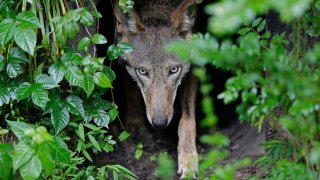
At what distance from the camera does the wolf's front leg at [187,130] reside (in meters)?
5.59

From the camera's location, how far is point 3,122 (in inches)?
193

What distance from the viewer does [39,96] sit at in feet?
14.3

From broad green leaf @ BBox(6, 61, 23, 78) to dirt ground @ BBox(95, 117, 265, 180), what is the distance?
58.5 inches

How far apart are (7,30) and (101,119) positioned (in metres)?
1.08

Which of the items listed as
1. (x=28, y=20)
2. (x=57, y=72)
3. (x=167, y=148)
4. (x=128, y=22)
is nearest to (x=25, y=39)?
(x=28, y=20)

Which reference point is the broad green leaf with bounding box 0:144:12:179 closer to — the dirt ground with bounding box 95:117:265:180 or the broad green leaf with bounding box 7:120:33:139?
the broad green leaf with bounding box 7:120:33:139

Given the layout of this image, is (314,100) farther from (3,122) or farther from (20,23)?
(3,122)

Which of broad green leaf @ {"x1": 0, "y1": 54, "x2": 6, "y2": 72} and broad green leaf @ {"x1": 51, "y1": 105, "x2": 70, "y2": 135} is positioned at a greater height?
broad green leaf @ {"x1": 0, "y1": 54, "x2": 6, "y2": 72}

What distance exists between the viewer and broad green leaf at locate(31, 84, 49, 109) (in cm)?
432

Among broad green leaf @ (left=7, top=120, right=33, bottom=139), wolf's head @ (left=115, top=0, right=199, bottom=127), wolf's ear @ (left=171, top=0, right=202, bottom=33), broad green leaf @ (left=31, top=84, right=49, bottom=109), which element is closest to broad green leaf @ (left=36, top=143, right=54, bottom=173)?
broad green leaf @ (left=7, top=120, right=33, bottom=139)

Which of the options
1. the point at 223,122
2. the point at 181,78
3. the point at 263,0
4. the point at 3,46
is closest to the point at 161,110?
the point at 181,78

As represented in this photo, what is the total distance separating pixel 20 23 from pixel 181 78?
1.99m

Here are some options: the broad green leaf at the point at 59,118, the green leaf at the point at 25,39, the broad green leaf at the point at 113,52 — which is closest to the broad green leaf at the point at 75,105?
the broad green leaf at the point at 59,118

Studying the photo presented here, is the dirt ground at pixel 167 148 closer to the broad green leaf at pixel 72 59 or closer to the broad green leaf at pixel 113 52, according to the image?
the broad green leaf at pixel 113 52
